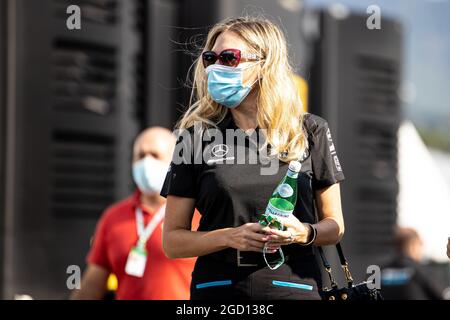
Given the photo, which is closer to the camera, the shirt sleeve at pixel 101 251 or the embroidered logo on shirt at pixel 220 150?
the embroidered logo on shirt at pixel 220 150

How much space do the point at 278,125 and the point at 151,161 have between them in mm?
2042

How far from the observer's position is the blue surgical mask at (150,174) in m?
5.50

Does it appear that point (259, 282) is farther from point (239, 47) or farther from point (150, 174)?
point (150, 174)

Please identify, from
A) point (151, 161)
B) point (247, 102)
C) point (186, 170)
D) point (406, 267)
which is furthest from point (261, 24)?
point (406, 267)

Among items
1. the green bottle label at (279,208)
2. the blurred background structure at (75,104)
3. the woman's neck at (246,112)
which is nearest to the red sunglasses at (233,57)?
the woman's neck at (246,112)

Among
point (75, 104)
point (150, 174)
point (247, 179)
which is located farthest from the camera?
point (75, 104)

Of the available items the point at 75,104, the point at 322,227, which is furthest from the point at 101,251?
the point at 322,227

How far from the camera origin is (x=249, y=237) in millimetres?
3438

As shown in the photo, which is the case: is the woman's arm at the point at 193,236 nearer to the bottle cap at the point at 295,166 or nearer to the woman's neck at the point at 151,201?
the bottle cap at the point at 295,166

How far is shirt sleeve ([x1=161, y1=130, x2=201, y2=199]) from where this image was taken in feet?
12.1

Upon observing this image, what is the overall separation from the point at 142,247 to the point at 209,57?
173 cm

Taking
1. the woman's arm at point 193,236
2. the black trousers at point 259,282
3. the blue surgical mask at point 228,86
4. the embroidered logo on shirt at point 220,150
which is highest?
the blue surgical mask at point 228,86

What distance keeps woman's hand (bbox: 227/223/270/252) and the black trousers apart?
0.47ft

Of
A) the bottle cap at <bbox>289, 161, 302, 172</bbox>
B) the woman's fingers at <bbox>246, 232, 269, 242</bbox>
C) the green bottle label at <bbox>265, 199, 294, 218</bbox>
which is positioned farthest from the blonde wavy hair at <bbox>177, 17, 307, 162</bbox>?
the woman's fingers at <bbox>246, 232, 269, 242</bbox>
